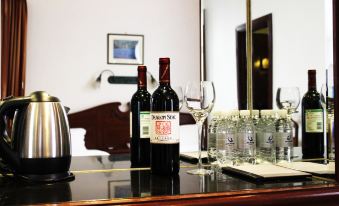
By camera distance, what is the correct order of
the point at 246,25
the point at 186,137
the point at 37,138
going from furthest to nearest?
the point at 186,137 < the point at 246,25 < the point at 37,138

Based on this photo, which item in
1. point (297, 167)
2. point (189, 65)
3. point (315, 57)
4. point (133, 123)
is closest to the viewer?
point (297, 167)

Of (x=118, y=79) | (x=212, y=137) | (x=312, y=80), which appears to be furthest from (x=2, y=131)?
(x=118, y=79)

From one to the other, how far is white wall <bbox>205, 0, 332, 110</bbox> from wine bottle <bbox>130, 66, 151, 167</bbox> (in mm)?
617

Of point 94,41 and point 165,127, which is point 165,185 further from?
point 94,41

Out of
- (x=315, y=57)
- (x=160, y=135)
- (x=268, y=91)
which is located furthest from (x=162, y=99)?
(x=268, y=91)

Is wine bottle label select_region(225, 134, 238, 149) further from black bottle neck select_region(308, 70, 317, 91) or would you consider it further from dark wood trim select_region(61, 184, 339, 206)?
black bottle neck select_region(308, 70, 317, 91)

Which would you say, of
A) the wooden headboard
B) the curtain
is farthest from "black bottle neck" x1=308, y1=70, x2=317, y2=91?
the curtain

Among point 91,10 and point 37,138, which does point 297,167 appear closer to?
point 37,138

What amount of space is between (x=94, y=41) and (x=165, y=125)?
2.68m

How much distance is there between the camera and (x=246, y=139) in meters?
1.09

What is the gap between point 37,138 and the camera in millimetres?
888

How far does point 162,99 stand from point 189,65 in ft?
8.85

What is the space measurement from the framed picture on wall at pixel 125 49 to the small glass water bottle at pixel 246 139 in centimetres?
246

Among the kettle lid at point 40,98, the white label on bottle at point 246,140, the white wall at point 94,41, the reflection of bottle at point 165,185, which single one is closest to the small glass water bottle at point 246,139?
the white label on bottle at point 246,140
